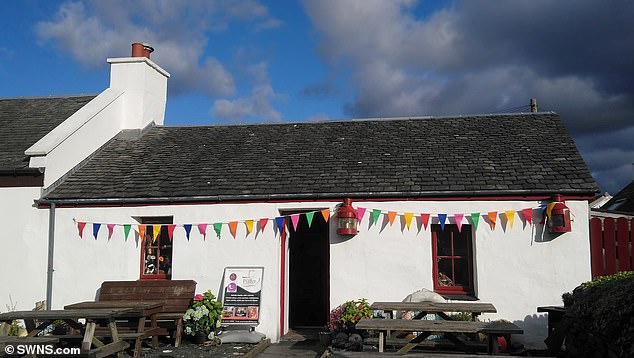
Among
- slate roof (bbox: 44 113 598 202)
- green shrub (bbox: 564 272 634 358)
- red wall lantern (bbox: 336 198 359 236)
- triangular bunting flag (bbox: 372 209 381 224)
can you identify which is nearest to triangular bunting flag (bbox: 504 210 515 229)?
slate roof (bbox: 44 113 598 202)

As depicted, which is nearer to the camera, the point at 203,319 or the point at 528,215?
the point at 203,319

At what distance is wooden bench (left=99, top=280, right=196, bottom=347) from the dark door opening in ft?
10.4

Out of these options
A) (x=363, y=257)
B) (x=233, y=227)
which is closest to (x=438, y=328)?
(x=363, y=257)

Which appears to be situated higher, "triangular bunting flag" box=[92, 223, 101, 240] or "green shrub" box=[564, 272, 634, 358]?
"triangular bunting flag" box=[92, 223, 101, 240]

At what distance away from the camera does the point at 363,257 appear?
10.8 m

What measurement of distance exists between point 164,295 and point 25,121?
664cm

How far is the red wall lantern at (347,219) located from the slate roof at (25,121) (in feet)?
21.0

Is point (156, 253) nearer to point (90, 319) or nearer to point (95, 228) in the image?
point (95, 228)

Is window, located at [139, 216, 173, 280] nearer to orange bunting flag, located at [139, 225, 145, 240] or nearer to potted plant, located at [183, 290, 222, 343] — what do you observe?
orange bunting flag, located at [139, 225, 145, 240]

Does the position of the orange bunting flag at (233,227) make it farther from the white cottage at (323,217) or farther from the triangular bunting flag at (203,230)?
the triangular bunting flag at (203,230)

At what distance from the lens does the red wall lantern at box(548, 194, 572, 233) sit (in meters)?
9.88

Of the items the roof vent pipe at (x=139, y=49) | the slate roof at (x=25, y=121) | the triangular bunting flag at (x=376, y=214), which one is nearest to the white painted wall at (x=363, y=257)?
the triangular bunting flag at (x=376, y=214)

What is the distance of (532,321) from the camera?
33.0 feet

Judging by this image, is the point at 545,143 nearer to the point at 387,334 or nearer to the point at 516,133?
the point at 516,133
